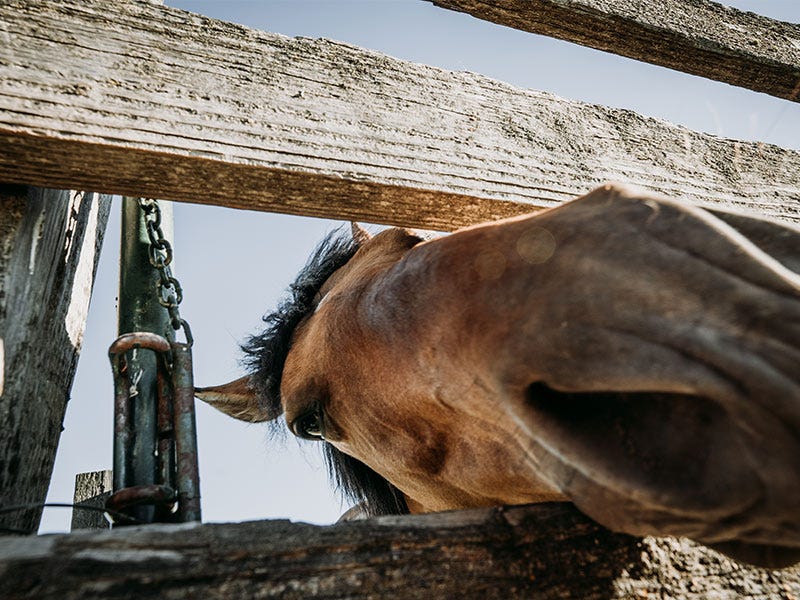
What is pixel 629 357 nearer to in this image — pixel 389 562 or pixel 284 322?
pixel 389 562

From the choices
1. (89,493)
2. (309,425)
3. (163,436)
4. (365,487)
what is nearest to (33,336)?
(163,436)

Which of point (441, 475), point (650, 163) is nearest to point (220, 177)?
point (441, 475)

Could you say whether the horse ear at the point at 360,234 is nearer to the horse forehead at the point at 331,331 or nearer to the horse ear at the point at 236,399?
the horse forehead at the point at 331,331

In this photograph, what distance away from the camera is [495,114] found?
1.34 meters

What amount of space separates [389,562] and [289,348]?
1.07m

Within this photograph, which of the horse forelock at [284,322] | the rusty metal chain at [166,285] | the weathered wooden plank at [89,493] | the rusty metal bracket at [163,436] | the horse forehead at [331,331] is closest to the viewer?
the rusty metal bracket at [163,436]

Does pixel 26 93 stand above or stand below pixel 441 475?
above

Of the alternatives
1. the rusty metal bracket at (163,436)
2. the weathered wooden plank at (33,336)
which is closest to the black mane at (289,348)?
the rusty metal bracket at (163,436)

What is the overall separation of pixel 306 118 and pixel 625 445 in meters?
0.82

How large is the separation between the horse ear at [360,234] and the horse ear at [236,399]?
60cm

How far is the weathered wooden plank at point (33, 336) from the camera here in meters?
0.93

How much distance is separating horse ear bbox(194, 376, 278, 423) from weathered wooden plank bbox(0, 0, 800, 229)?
1022 millimetres

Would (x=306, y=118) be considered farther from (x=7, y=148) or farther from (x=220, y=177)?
(x=7, y=148)

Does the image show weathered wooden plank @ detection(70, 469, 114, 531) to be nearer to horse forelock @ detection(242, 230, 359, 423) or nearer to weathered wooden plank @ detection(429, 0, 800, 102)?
horse forelock @ detection(242, 230, 359, 423)
